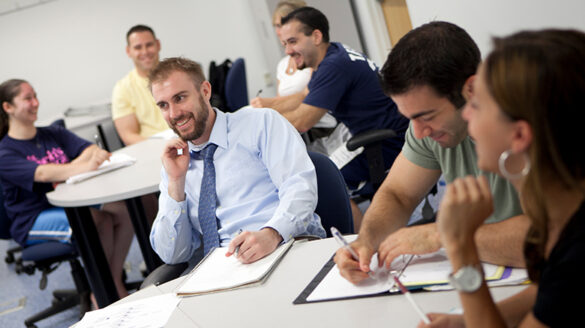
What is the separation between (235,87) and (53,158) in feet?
4.87

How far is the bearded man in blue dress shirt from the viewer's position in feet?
6.29

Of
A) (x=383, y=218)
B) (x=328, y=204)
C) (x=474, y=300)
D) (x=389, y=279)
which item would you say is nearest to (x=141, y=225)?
(x=328, y=204)

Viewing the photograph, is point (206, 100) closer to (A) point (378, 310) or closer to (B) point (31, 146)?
(A) point (378, 310)

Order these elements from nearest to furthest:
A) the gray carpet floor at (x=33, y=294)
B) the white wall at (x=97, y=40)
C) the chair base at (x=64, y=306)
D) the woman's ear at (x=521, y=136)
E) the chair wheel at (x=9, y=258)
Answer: the woman's ear at (x=521, y=136) → the chair base at (x=64, y=306) → the gray carpet floor at (x=33, y=294) → the chair wheel at (x=9, y=258) → the white wall at (x=97, y=40)

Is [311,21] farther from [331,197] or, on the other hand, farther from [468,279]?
[468,279]

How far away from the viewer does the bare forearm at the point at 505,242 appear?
112 centimetres

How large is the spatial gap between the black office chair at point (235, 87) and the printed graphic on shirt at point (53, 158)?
1332mm

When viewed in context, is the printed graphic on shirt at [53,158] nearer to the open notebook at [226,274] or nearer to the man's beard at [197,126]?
the man's beard at [197,126]

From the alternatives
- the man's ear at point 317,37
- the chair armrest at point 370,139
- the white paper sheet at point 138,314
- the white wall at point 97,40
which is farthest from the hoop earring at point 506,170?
the white wall at point 97,40

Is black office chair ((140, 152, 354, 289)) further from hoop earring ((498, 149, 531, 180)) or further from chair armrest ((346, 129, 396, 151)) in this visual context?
hoop earring ((498, 149, 531, 180))

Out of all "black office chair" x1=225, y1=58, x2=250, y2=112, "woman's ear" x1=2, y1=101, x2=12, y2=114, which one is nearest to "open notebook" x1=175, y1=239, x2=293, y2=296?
"woman's ear" x1=2, y1=101, x2=12, y2=114

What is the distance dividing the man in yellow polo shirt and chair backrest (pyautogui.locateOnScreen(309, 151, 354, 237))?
247 centimetres

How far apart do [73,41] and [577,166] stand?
5.99 m

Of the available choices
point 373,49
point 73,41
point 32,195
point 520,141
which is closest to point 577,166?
point 520,141
